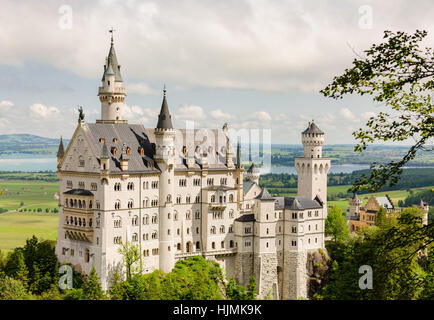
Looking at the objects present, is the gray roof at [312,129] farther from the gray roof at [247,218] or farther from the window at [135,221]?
the window at [135,221]

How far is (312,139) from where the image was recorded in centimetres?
11862

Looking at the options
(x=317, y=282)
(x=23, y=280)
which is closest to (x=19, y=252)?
(x=23, y=280)

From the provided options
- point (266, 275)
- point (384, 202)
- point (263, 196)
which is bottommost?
point (266, 275)

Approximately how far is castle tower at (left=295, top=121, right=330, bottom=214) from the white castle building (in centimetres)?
19

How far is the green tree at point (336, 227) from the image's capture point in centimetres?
12312

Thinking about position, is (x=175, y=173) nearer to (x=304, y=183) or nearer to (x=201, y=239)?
(x=201, y=239)

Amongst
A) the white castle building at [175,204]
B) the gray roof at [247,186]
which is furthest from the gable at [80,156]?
the gray roof at [247,186]

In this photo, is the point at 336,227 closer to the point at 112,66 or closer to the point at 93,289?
the point at 112,66

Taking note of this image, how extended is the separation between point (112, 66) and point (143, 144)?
631 inches

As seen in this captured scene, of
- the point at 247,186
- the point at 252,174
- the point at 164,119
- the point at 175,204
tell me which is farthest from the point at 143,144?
the point at 252,174

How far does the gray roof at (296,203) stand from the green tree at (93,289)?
37.2m

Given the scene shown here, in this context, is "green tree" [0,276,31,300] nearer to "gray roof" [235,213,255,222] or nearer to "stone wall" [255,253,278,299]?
"gray roof" [235,213,255,222]

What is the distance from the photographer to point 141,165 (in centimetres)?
9331
